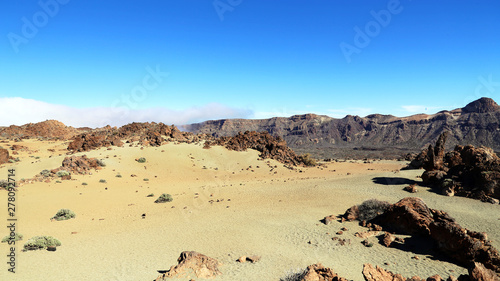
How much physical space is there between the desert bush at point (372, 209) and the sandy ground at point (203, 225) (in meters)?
1.19

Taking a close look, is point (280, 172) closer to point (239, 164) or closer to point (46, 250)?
point (239, 164)

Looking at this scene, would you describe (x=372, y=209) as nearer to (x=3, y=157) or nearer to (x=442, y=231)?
(x=442, y=231)

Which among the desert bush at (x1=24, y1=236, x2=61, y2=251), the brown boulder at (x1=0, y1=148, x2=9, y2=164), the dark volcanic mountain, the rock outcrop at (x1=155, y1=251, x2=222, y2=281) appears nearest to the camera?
the rock outcrop at (x1=155, y1=251, x2=222, y2=281)

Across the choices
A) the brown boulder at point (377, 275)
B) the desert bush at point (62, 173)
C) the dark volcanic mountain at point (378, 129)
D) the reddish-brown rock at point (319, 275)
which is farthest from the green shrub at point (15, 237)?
the dark volcanic mountain at point (378, 129)

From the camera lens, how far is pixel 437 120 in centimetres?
11419

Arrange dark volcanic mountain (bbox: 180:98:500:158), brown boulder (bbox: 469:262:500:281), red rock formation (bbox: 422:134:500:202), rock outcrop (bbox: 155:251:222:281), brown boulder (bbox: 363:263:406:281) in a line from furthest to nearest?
dark volcanic mountain (bbox: 180:98:500:158) < red rock formation (bbox: 422:134:500:202) < rock outcrop (bbox: 155:251:222:281) < brown boulder (bbox: 363:263:406:281) < brown boulder (bbox: 469:262:500:281)

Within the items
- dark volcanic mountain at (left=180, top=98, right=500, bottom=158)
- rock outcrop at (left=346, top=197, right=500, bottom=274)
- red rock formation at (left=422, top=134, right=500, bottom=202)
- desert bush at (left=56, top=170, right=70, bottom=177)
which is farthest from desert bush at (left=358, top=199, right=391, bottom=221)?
dark volcanic mountain at (left=180, top=98, right=500, bottom=158)

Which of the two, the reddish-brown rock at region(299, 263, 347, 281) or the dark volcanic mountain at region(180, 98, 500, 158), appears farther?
the dark volcanic mountain at region(180, 98, 500, 158)

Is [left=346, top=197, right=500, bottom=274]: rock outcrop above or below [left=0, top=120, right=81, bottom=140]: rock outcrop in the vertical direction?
below

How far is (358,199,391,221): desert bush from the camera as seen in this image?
520 inches

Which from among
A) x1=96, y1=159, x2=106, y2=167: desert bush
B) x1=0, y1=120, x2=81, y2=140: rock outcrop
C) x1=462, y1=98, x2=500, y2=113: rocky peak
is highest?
x1=462, y1=98, x2=500, y2=113: rocky peak

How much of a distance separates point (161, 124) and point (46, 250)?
3690 cm

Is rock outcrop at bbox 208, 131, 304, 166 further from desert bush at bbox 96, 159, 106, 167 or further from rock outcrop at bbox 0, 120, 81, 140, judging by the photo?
rock outcrop at bbox 0, 120, 81, 140

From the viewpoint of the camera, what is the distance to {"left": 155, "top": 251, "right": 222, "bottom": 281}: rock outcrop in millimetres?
7723
